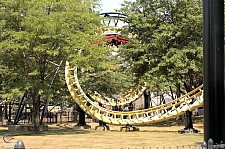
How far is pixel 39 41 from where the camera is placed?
21578mm

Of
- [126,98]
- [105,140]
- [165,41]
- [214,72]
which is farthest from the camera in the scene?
[126,98]

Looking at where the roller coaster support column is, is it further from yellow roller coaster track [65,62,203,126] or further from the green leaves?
yellow roller coaster track [65,62,203,126]

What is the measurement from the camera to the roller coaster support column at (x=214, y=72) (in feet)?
24.3

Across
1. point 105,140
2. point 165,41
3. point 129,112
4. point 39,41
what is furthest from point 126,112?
point 39,41

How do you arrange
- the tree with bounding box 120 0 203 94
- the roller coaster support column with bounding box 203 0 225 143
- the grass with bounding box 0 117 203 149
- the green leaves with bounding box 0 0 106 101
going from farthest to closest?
the tree with bounding box 120 0 203 94 → the green leaves with bounding box 0 0 106 101 → the grass with bounding box 0 117 203 149 → the roller coaster support column with bounding box 203 0 225 143

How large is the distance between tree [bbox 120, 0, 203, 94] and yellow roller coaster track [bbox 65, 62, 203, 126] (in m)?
2.63

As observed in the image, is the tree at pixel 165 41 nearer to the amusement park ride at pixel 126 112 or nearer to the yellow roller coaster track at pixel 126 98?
the yellow roller coaster track at pixel 126 98

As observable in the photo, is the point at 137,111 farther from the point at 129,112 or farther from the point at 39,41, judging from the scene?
the point at 39,41

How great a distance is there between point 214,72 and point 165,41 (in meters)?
20.6

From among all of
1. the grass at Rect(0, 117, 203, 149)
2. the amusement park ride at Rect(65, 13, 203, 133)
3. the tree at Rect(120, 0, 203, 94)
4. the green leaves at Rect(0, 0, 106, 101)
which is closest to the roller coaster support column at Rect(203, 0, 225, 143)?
the grass at Rect(0, 117, 203, 149)

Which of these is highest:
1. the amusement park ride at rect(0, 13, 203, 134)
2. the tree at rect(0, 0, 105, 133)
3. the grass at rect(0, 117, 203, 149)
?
the tree at rect(0, 0, 105, 133)

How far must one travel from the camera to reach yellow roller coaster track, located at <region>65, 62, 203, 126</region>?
23.1 m

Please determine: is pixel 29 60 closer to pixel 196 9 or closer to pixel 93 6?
pixel 93 6

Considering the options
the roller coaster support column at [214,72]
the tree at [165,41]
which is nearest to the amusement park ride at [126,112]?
the tree at [165,41]
